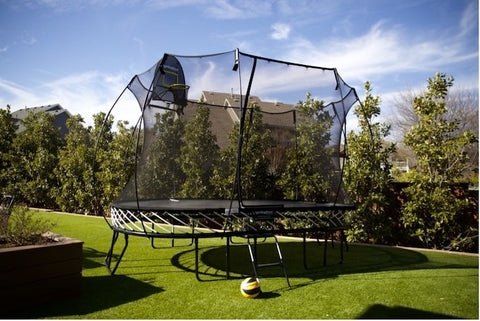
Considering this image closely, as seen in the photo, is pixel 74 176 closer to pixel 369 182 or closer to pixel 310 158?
pixel 310 158

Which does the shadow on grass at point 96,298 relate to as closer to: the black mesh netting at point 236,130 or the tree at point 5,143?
the black mesh netting at point 236,130

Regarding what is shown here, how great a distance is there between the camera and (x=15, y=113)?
83.0ft

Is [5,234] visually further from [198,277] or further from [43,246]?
[198,277]

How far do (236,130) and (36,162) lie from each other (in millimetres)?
7087

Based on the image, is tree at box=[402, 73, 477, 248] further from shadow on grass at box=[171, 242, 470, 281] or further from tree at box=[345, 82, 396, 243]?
shadow on grass at box=[171, 242, 470, 281]

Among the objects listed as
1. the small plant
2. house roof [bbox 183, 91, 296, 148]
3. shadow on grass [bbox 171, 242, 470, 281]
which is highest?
house roof [bbox 183, 91, 296, 148]

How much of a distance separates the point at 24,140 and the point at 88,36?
6871 millimetres

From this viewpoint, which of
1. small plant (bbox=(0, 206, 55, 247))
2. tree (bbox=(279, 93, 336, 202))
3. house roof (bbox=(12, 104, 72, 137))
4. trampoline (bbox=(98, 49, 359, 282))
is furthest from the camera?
house roof (bbox=(12, 104, 72, 137))

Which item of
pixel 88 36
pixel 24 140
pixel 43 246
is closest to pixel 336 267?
pixel 43 246

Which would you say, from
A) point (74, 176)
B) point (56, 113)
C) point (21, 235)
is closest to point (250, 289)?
point (21, 235)

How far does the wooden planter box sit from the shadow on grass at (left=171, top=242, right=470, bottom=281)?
1.14 m

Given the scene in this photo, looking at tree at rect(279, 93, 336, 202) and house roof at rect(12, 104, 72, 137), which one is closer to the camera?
tree at rect(279, 93, 336, 202)

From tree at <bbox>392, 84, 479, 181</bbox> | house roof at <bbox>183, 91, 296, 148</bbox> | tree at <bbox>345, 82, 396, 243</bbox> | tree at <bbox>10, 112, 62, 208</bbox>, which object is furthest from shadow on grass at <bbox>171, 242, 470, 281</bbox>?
tree at <bbox>392, 84, 479, 181</bbox>

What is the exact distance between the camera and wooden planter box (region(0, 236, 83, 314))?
85.3 inches
